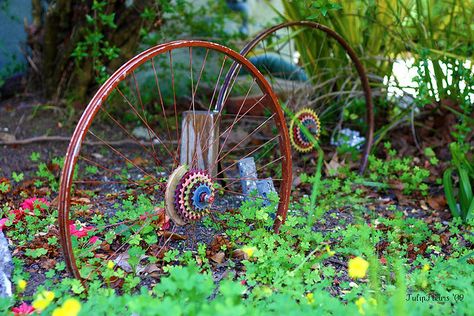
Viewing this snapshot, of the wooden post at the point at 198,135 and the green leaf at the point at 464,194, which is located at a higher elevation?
the wooden post at the point at 198,135

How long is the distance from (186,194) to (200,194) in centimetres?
6

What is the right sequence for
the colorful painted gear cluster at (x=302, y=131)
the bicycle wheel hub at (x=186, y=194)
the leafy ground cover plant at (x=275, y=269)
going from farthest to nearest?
the colorful painted gear cluster at (x=302, y=131), the bicycle wheel hub at (x=186, y=194), the leafy ground cover plant at (x=275, y=269)

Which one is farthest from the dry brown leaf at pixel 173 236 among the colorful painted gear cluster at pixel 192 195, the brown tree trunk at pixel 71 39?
the brown tree trunk at pixel 71 39

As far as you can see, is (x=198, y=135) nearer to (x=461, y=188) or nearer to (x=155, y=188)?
(x=155, y=188)

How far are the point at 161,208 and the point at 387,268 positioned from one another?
959mm

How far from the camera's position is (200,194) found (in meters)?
2.46

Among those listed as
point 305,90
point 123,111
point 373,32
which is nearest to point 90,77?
point 123,111

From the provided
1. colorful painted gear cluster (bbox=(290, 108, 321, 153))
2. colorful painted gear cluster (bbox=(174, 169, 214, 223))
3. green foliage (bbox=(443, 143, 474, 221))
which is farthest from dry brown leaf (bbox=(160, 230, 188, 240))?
green foliage (bbox=(443, 143, 474, 221))

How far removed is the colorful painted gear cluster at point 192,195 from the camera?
241 centimetres

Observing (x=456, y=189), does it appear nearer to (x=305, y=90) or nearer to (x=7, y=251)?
(x=305, y=90)

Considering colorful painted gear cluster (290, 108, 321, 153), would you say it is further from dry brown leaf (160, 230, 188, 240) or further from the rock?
the rock

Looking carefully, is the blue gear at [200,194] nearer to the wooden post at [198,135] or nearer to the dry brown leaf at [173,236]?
the dry brown leaf at [173,236]

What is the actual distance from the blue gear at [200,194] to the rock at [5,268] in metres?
0.70

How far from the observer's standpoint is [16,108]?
4.54 meters
